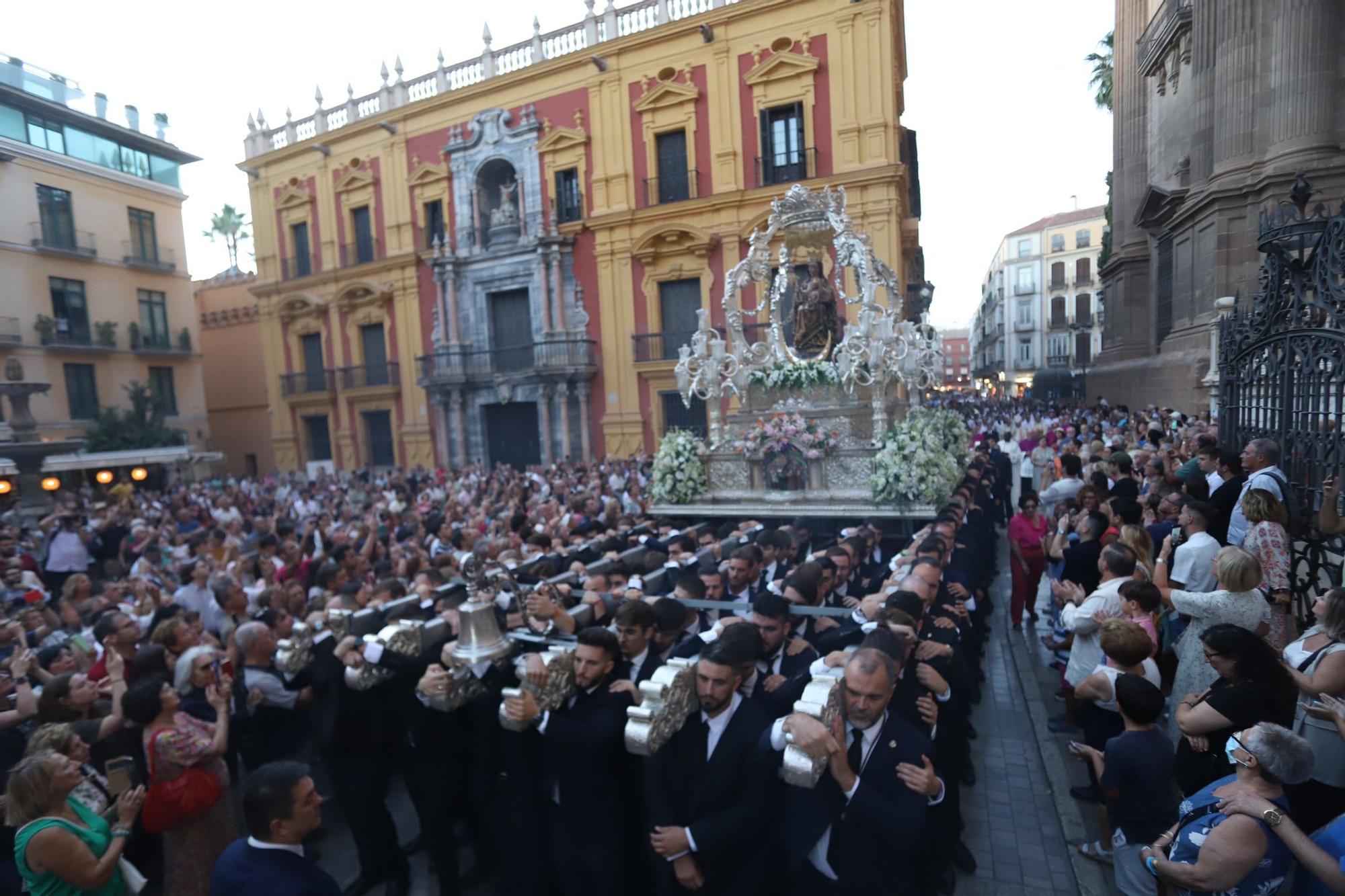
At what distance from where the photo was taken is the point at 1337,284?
5859mm

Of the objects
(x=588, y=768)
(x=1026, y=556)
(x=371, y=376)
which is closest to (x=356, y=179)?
(x=371, y=376)

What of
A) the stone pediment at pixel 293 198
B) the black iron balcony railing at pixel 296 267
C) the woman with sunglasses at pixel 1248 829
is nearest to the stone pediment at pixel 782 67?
the stone pediment at pixel 293 198

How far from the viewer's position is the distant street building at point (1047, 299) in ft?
169

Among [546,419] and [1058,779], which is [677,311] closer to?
[546,419]

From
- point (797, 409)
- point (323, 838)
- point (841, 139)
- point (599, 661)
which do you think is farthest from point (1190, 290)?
point (323, 838)

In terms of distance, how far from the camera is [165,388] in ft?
92.2

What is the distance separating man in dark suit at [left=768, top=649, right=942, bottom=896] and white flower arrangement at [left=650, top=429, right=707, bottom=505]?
822 centimetres

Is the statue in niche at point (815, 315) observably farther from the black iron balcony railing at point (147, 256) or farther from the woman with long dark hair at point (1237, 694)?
the black iron balcony railing at point (147, 256)

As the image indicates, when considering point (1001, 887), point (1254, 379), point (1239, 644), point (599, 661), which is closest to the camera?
point (1239, 644)

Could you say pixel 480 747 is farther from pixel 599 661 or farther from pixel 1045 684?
pixel 1045 684

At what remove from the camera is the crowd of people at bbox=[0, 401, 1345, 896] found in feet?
9.43

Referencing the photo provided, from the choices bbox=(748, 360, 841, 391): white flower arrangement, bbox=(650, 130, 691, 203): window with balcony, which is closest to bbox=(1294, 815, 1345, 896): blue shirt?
bbox=(748, 360, 841, 391): white flower arrangement

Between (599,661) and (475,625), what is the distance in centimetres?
69

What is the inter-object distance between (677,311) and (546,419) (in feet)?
17.8
